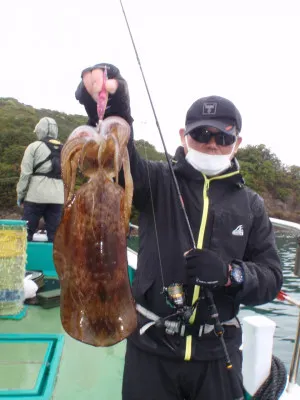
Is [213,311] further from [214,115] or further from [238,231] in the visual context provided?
[214,115]

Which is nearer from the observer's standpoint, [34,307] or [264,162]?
[34,307]

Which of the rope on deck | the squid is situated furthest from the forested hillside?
the squid

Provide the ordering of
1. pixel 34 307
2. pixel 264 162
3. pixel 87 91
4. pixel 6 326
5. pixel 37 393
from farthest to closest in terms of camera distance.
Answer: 1. pixel 264 162
2. pixel 34 307
3. pixel 6 326
4. pixel 37 393
5. pixel 87 91

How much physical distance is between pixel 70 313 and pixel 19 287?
136 inches

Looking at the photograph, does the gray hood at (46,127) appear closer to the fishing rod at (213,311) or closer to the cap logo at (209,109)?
the fishing rod at (213,311)

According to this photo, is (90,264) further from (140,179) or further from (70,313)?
(140,179)

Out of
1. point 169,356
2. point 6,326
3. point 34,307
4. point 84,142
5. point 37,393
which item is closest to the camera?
point 84,142

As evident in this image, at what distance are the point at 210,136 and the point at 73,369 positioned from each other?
8.83 feet

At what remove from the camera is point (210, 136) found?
2.55m

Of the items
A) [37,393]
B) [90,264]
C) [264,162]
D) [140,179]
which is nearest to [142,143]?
[140,179]

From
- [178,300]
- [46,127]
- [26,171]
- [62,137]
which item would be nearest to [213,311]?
[178,300]

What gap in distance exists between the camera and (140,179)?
2438 mm

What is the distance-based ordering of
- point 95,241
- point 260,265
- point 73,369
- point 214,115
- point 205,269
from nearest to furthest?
1. point 95,241
2. point 205,269
3. point 260,265
4. point 214,115
5. point 73,369

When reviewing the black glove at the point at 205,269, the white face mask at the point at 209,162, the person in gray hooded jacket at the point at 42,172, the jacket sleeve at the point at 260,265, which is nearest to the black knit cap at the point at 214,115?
the white face mask at the point at 209,162
